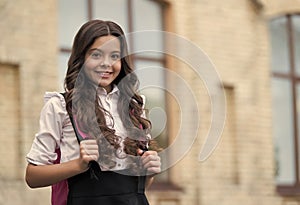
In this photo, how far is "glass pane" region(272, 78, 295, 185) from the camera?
13.6 metres

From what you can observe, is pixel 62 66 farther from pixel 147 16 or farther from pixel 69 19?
pixel 147 16

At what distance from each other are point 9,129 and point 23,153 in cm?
27

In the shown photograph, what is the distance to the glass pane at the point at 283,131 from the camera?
44.8ft

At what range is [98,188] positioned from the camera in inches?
161

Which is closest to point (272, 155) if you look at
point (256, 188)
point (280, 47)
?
point (256, 188)

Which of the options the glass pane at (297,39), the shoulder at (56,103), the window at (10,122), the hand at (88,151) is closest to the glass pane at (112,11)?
the window at (10,122)

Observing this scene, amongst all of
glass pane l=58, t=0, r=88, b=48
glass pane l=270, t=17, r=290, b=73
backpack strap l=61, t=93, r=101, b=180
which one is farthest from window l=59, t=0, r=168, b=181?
backpack strap l=61, t=93, r=101, b=180

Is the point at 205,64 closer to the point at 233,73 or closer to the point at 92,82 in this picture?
the point at 92,82

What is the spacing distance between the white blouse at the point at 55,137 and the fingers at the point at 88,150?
0.21 metres

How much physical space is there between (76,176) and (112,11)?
7.21 meters

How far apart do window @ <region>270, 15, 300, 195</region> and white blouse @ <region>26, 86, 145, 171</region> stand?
9643mm

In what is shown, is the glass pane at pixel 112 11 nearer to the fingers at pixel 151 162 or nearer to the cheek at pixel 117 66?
the cheek at pixel 117 66

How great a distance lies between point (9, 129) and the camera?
380 inches

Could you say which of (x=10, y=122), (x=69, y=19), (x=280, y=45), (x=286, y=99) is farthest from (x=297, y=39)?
(x=10, y=122)
